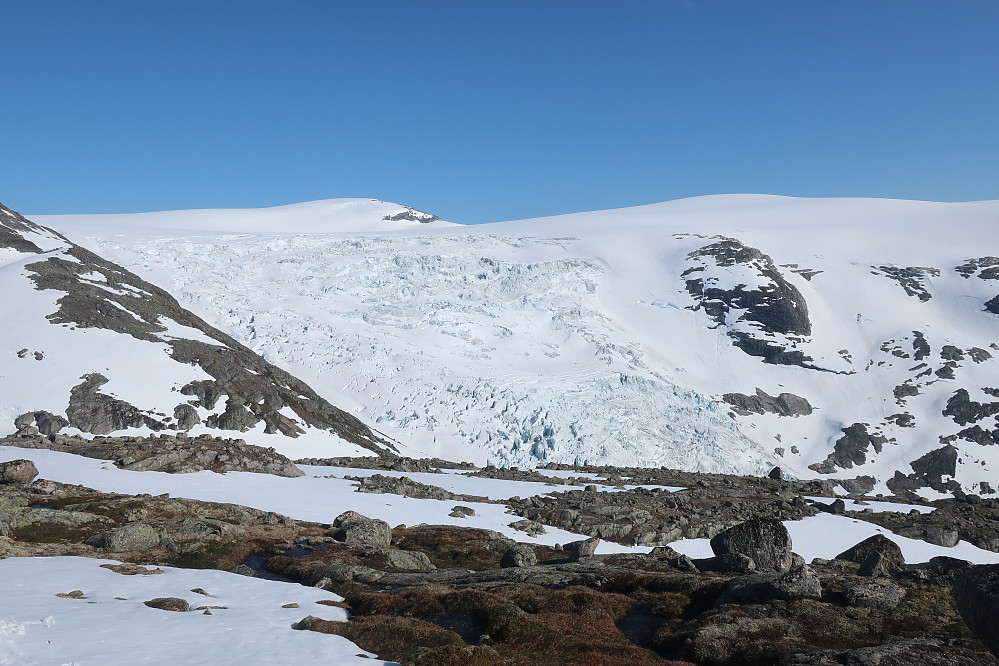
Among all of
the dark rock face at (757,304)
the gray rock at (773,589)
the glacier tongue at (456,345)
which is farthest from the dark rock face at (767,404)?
the gray rock at (773,589)

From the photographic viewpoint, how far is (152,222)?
599 feet

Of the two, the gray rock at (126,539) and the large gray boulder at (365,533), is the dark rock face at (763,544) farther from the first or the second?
the gray rock at (126,539)

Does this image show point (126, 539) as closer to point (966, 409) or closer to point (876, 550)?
point (876, 550)

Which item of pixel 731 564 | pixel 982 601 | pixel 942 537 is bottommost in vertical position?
pixel 942 537

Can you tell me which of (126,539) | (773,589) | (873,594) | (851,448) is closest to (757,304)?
(851,448)

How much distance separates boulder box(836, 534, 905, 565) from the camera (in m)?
27.8

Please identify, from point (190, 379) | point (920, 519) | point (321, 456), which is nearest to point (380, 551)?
point (321, 456)

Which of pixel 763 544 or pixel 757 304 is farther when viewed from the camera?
pixel 757 304

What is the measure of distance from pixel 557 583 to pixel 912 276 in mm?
148802

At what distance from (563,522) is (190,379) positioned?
41912mm

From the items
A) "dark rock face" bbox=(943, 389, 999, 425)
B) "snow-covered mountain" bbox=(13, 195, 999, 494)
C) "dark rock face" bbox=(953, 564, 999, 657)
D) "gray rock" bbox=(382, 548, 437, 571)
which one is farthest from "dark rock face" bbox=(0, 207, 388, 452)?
"dark rock face" bbox=(943, 389, 999, 425)

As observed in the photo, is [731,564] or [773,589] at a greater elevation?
[773,589]

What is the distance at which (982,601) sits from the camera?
12375 mm

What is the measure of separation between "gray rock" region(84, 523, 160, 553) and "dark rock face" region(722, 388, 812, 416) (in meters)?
94.9
